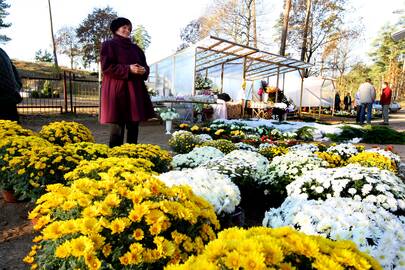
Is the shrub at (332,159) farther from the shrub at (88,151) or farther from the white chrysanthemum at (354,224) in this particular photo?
the shrub at (88,151)

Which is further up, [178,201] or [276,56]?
[276,56]

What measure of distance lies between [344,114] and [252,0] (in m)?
10.9

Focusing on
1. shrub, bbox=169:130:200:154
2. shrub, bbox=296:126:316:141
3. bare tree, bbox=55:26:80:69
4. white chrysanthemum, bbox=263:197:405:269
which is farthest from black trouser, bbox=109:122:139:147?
bare tree, bbox=55:26:80:69

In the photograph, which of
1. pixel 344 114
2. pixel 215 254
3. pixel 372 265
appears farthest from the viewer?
pixel 344 114

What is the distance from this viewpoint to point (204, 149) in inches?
173

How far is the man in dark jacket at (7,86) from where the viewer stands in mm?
4254

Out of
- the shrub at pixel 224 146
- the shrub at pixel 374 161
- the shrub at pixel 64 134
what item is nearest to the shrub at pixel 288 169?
the shrub at pixel 374 161

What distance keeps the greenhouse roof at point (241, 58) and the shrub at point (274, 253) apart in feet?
38.2

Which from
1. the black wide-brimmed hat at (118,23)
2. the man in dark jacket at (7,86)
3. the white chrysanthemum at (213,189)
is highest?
the black wide-brimmed hat at (118,23)

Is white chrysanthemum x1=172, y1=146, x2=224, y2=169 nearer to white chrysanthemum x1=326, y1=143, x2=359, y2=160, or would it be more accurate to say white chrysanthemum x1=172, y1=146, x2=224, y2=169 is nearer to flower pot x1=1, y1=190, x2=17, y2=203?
flower pot x1=1, y1=190, x2=17, y2=203

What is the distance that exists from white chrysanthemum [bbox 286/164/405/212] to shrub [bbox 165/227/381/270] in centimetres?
142

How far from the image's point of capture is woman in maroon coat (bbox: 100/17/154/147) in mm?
3761

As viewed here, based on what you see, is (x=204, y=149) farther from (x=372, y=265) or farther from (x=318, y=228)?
(x=372, y=265)

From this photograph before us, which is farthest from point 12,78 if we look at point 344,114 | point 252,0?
point 252,0
